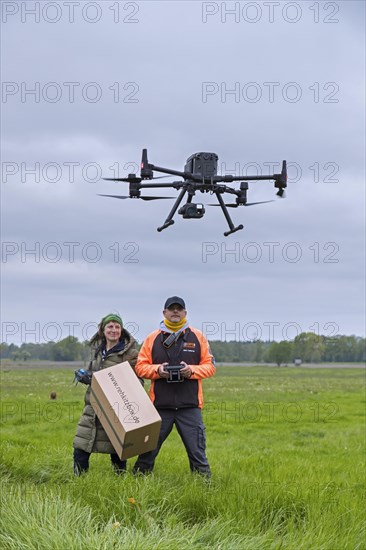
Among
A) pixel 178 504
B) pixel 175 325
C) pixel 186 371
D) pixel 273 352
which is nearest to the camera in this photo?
pixel 178 504

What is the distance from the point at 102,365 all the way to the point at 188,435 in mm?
1117

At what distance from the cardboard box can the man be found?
Answer: 0.22m

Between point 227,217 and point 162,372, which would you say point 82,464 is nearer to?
point 162,372

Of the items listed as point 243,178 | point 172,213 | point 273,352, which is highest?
point 243,178

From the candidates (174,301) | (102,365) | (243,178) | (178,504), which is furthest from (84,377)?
(243,178)

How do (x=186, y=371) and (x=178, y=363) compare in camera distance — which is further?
(x=178, y=363)

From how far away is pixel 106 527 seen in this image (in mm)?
Result: 4418

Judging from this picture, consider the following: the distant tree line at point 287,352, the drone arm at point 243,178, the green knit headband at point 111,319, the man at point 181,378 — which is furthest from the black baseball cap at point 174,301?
the distant tree line at point 287,352

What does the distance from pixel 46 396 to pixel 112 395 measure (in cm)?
1535

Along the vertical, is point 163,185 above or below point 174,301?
above

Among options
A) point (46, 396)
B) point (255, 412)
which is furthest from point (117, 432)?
point (46, 396)

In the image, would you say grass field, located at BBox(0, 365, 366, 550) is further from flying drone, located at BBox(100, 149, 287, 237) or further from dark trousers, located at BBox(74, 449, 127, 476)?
flying drone, located at BBox(100, 149, 287, 237)

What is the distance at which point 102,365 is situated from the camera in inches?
271

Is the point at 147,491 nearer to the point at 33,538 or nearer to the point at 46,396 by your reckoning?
the point at 33,538
